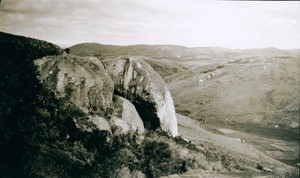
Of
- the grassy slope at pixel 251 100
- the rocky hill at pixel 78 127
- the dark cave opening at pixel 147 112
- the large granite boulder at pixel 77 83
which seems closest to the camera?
the rocky hill at pixel 78 127

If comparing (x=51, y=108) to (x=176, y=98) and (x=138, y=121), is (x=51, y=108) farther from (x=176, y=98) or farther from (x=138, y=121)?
(x=176, y=98)

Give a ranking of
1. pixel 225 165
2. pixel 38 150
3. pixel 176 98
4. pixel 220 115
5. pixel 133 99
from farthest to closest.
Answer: pixel 176 98, pixel 220 115, pixel 133 99, pixel 225 165, pixel 38 150

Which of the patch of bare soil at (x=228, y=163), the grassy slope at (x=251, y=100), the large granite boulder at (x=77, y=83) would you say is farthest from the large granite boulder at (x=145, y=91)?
the grassy slope at (x=251, y=100)

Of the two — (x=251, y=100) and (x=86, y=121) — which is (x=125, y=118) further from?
(x=251, y=100)

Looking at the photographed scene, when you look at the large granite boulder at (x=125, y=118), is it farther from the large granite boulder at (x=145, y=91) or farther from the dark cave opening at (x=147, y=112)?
the large granite boulder at (x=145, y=91)

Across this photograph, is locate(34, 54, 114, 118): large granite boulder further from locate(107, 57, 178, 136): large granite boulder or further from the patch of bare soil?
the patch of bare soil

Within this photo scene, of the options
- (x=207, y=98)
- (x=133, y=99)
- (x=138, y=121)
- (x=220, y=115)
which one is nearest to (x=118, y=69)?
(x=133, y=99)

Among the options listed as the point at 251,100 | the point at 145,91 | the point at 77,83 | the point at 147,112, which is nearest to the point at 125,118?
the point at 147,112
